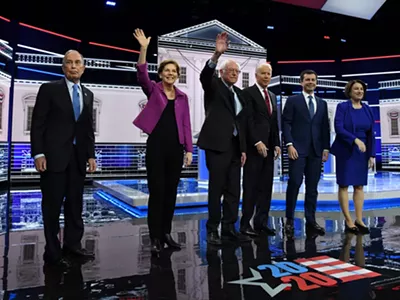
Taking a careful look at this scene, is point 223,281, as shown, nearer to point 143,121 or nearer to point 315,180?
point 143,121

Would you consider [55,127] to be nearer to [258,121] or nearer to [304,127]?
[258,121]

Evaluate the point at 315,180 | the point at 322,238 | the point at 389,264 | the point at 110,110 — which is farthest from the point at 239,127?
the point at 110,110

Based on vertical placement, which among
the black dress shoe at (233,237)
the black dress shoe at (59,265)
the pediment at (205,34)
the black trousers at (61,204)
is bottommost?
the black dress shoe at (59,265)

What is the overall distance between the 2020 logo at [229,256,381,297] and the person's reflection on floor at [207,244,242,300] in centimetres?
7

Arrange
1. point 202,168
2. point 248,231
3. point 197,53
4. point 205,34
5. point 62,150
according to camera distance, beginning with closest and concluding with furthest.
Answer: point 62,150 → point 248,231 → point 202,168 → point 197,53 → point 205,34

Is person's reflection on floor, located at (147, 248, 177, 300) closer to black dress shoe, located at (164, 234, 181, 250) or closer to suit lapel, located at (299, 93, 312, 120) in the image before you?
black dress shoe, located at (164, 234, 181, 250)

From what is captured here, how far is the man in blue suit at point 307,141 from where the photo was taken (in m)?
2.65

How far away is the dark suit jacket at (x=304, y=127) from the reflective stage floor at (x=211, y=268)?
0.74m

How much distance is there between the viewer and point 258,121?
98.6 inches

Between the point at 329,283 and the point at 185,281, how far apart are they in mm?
705

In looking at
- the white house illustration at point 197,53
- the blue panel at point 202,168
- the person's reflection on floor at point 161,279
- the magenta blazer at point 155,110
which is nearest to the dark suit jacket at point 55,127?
the magenta blazer at point 155,110

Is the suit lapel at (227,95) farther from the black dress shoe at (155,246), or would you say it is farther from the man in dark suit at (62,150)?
the black dress shoe at (155,246)

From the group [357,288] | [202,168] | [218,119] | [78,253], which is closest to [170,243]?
[78,253]

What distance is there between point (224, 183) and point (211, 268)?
692 millimetres
